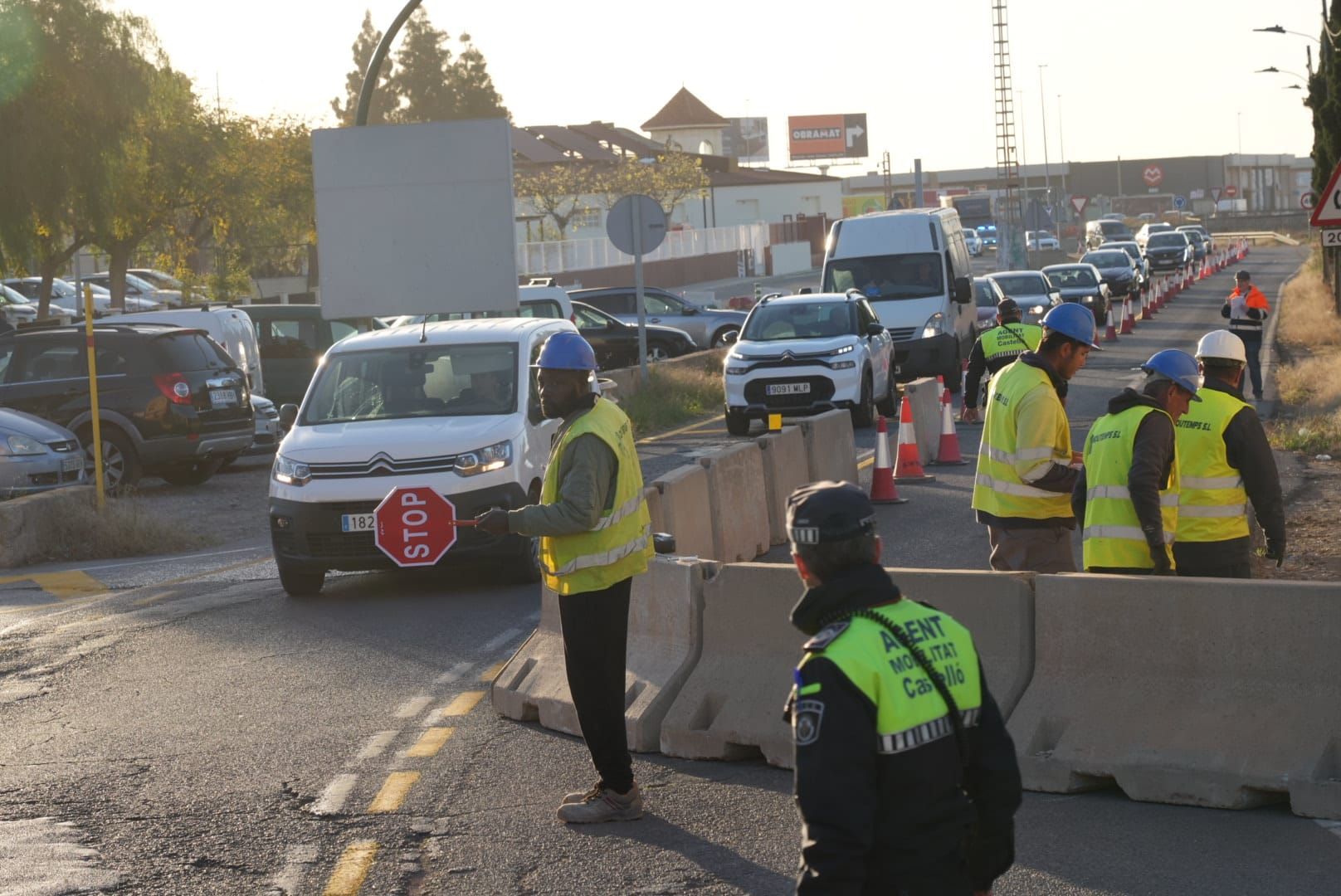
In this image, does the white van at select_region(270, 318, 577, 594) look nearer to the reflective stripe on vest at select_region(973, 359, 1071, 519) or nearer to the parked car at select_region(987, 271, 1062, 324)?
the reflective stripe on vest at select_region(973, 359, 1071, 519)

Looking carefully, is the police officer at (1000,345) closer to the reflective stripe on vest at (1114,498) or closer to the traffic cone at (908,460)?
the traffic cone at (908,460)

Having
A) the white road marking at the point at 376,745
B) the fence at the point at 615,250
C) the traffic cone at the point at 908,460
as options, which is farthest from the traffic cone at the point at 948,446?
the fence at the point at 615,250

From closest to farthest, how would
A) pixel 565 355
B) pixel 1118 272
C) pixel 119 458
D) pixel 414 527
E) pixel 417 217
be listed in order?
pixel 565 355 → pixel 414 527 → pixel 119 458 → pixel 417 217 → pixel 1118 272

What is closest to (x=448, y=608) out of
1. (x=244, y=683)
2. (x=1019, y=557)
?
(x=244, y=683)

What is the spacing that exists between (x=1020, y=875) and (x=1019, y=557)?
271cm

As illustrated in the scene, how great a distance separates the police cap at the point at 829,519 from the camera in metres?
3.69

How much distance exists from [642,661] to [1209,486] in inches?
107

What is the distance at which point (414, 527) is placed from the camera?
35.5 ft

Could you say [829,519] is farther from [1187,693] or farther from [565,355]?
[1187,693]

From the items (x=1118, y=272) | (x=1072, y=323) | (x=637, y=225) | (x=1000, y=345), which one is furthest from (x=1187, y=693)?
(x=1118, y=272)

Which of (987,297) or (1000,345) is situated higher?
(987,297)

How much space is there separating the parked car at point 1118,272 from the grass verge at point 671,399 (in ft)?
88.9

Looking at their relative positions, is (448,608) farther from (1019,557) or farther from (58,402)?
(58,402)

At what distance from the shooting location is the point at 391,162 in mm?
22266
